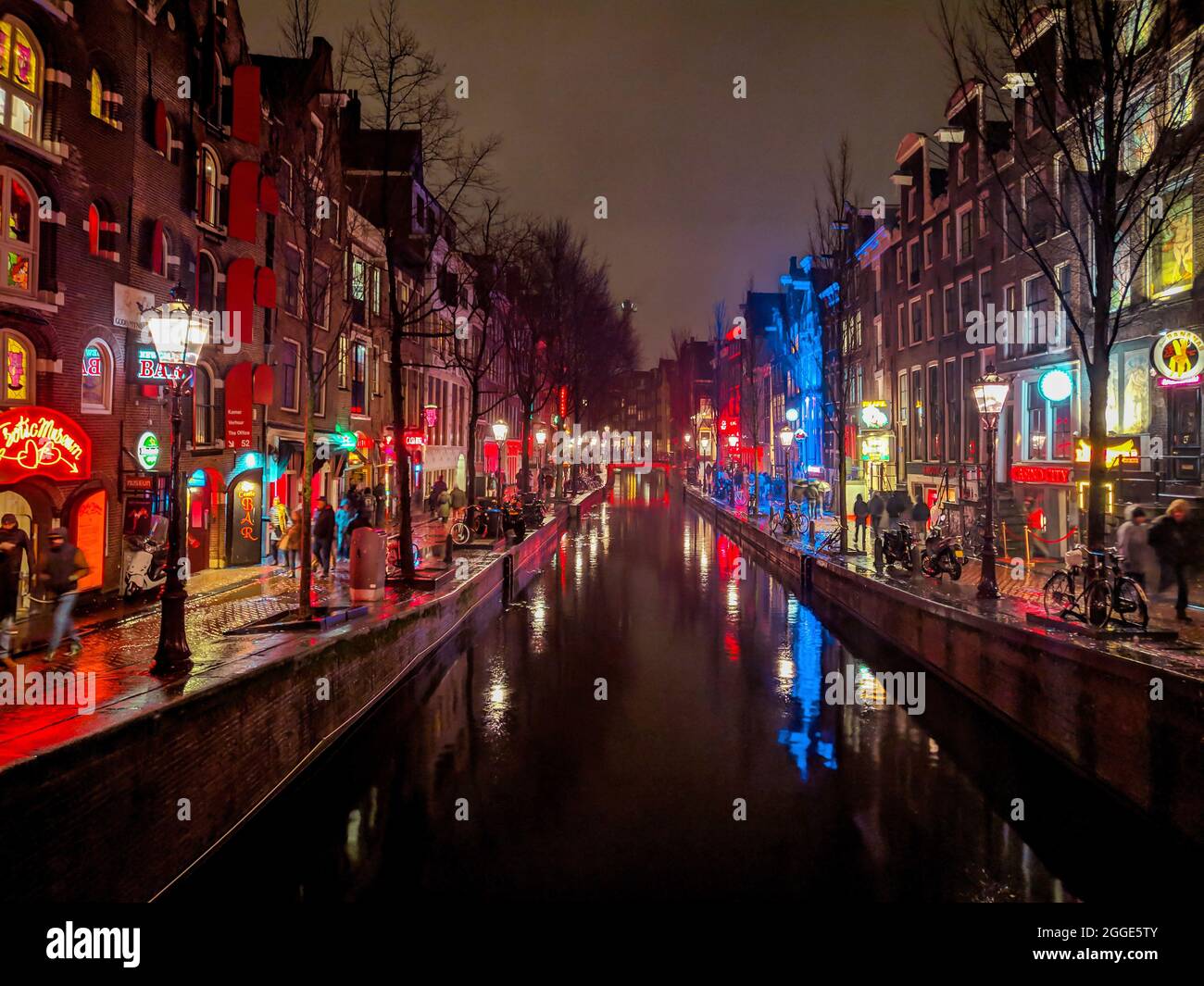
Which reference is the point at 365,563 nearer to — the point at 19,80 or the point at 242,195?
the point at 19,80

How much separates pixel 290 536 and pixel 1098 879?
19.0 m

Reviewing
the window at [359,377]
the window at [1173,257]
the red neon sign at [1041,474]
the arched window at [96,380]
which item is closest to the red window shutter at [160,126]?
the arched window at [96,380]

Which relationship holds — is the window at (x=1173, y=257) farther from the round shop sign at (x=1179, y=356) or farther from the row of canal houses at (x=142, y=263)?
the row of canal houses at (x=142, y=263)

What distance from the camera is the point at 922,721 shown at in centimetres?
1247

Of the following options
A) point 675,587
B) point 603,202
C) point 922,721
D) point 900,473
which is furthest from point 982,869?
point 900,473

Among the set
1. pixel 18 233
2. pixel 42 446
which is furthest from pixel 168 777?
pixel 18 233

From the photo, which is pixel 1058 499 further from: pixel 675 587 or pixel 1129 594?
pixel 1129 594

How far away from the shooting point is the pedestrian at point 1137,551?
13.4m

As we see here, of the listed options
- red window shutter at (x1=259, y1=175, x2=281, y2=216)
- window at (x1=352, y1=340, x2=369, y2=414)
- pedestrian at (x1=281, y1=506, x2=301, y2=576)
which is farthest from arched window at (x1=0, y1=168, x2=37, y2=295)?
window at (x1=352, y1=340, x2=369, y2=414)

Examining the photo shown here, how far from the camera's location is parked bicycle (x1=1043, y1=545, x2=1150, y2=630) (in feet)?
36.8

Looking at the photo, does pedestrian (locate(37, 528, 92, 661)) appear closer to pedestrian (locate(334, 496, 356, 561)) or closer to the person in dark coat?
pedestrian (locate(334, 496, 356, 561))

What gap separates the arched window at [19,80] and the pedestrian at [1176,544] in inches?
785

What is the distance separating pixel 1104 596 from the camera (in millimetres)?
11180

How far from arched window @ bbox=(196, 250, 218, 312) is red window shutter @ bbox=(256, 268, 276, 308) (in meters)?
1.80
